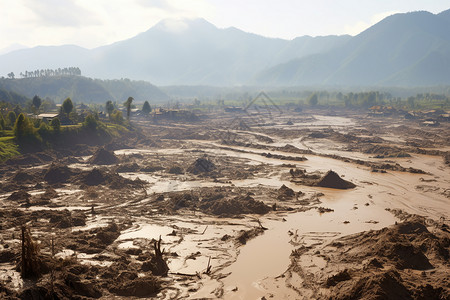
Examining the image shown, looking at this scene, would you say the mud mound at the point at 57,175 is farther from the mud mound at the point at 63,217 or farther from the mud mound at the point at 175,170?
the mud mound at the point at 63,217

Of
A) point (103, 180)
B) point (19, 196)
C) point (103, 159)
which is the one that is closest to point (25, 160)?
point (103, 159)

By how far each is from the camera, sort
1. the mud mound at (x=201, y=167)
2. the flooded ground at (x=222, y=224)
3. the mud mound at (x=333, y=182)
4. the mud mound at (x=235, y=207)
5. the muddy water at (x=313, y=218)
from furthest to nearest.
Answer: the mud mound at (x=201, y=167) < the mud mound at (x=333, y=182) < the mud mound at (x=235, y=207) < the muddy water at (x=313, y=218) < the flooded ground at (x=222, y=224)

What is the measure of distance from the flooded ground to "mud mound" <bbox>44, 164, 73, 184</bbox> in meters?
0.12

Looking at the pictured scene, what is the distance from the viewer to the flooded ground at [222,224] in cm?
1593

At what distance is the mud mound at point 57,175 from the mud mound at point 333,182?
2501cm

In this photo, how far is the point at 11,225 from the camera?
22.9 meters

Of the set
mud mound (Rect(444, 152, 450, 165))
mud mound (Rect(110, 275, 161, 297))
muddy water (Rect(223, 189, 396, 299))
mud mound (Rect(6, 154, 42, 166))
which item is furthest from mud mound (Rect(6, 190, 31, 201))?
mud mound (Rect(444, 152, 450, 165))

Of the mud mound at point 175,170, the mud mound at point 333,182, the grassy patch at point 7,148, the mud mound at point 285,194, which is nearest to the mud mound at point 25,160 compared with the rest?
the grassy patch at point 7,148

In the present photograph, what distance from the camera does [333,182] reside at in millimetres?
35906

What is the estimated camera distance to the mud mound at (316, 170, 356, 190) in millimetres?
35719

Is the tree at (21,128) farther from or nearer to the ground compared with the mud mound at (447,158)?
farther from the ground

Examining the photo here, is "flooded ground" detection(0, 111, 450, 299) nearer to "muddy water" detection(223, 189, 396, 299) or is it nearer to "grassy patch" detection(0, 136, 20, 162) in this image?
"muddy water" detection(223, 189, 396, 299)

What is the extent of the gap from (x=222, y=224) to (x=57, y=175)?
20457 mm

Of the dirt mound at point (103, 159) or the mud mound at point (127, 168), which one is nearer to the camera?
the mud mound at point (127, 168)
